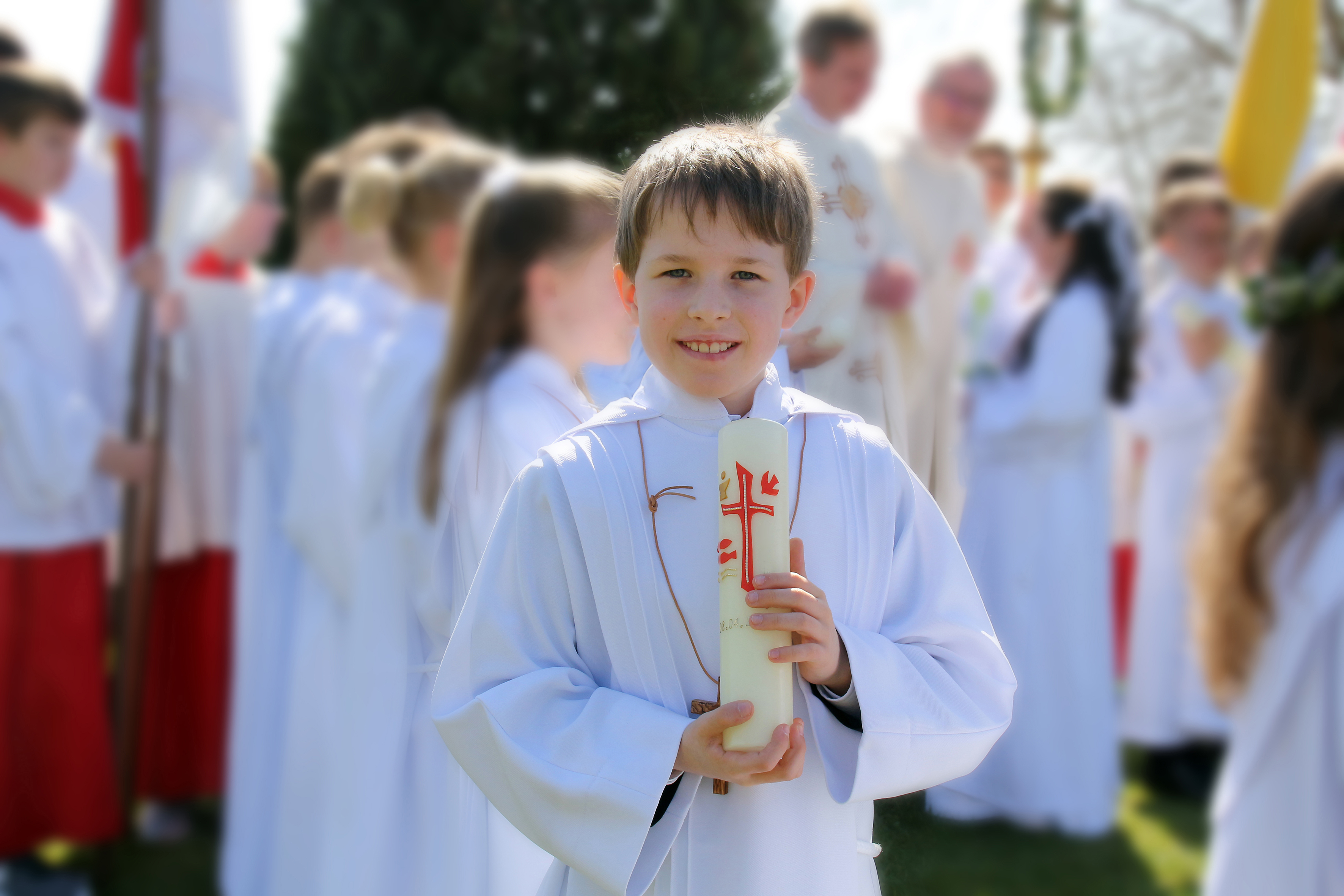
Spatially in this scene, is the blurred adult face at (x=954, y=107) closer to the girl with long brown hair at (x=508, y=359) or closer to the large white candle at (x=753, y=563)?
the girl with long brown hair at (x=508, y=359)

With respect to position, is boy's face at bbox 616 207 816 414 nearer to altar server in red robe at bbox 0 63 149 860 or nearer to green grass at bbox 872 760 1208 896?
green grass at bbox 872 760 1208 896

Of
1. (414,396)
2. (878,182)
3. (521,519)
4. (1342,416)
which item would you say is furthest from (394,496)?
(1342,416)

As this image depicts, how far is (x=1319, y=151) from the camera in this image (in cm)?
570

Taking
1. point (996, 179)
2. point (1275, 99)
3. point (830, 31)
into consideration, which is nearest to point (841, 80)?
point (830, 31)

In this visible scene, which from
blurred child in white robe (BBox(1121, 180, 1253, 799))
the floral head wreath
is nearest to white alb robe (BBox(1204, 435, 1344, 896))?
the floral head wreath

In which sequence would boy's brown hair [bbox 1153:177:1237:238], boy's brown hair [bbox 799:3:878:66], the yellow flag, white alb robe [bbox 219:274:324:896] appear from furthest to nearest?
boy's brown hair [bbox 1153:177:1237:238] → the yellow flag → white alb robe [bbox 219:274:324:896] → boy's brown hair [bbox 799:3:878:66]

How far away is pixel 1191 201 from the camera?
5.80 metres

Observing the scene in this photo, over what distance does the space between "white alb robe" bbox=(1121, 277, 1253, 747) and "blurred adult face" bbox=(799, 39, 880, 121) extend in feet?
12.6

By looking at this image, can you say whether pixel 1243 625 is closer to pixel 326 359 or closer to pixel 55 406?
pixel 326 359

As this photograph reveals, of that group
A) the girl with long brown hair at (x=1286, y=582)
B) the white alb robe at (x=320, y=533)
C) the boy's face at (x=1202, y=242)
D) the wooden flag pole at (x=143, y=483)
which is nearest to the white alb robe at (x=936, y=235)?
the girl with long brown hair at (x=1286, y=582)

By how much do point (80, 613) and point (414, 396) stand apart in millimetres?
2086

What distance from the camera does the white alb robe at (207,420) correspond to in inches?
208

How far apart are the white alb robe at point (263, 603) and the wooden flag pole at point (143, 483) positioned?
1.22 ft

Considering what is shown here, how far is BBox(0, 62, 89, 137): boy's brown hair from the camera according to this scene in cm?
425
